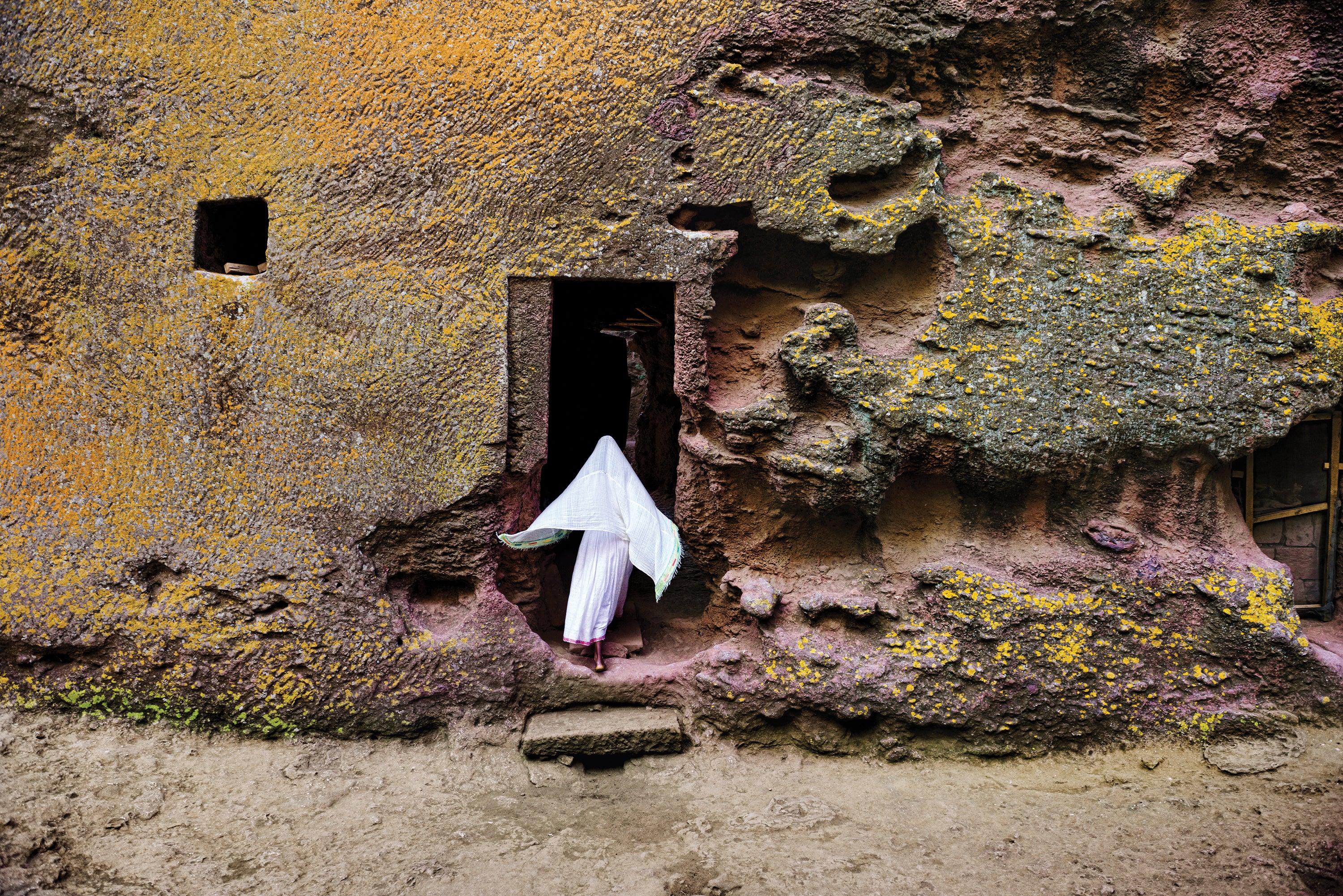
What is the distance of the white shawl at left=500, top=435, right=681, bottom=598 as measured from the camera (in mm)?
3305

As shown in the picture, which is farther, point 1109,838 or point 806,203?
point 806,203

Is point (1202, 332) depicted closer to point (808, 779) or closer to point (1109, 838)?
point (1109, 838)

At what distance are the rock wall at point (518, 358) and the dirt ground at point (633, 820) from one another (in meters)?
0.14

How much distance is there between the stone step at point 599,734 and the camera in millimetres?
3160

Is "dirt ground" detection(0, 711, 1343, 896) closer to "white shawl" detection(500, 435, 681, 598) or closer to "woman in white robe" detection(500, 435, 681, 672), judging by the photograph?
"woman in white robe" detection(500, 435, 681, 672)

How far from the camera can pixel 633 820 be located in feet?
9.44

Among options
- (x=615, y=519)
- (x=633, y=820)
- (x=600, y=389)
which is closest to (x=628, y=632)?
(x=615, y=519)

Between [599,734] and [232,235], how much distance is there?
2.72 metres

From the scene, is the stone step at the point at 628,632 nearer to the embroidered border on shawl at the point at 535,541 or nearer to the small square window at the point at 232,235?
the embroidered border on shawl at the point at 535,541

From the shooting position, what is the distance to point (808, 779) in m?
3.12

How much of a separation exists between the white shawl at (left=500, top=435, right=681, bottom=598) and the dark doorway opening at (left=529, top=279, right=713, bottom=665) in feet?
1.55

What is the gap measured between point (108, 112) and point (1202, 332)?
4620mm

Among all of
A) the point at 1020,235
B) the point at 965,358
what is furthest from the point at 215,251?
the point at 1020,235

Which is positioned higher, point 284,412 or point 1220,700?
point 284,412
